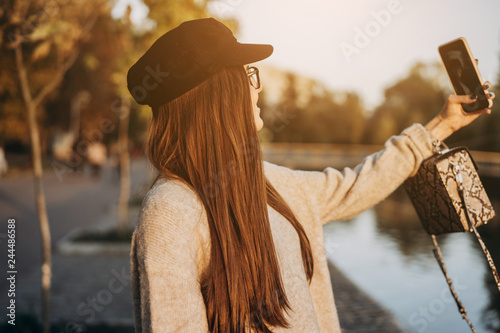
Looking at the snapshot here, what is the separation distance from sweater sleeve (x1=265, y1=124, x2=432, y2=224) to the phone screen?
0.70ft

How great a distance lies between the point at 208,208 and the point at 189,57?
46 centimetres

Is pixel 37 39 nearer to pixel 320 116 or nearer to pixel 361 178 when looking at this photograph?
pixel 361 178

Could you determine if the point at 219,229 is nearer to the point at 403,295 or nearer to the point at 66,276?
the point at 403,295

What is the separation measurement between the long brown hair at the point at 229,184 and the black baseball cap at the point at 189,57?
0.05 meters

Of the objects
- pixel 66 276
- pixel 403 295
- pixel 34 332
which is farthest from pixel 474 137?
pixel 34 332

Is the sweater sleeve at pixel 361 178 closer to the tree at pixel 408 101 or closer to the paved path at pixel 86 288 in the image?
the paved path at pixel 86 288

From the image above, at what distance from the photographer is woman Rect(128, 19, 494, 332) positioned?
130cm

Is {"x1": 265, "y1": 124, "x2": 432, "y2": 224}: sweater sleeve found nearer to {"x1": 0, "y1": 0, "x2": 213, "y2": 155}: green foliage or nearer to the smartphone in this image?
the smartphone

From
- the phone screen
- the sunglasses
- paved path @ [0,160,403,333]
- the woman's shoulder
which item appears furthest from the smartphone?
paved path @ [0,160,403,333]

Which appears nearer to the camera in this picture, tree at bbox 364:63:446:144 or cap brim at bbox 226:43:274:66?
cap brim at bbox 226:43:274:66

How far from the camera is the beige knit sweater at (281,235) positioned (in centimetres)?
127

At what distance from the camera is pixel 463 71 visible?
1.75 m

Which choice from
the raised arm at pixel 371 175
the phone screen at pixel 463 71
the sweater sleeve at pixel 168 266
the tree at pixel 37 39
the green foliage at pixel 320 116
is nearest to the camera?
the sweater sleeve at pixel 168 266

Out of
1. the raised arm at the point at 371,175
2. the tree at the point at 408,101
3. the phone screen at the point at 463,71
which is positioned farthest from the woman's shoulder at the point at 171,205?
the tree at the point at 408,101
